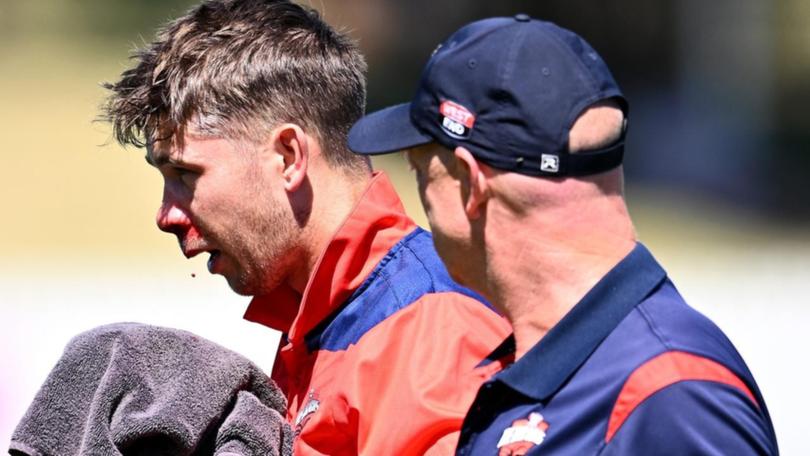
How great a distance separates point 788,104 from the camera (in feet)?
27.7

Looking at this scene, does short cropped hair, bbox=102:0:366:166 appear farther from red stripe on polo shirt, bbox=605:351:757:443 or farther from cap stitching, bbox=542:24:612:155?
red stripe on polo shirt, bbox=605:351:757:443

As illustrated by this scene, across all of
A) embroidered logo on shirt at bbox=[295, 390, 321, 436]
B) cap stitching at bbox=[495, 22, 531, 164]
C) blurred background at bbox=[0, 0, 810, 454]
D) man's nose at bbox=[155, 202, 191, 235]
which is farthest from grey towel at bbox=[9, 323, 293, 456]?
blurred background at bbox=[0, 0, 810, 454]

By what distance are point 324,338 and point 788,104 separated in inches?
257

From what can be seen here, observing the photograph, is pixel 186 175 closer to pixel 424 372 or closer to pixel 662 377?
pixel 424 372

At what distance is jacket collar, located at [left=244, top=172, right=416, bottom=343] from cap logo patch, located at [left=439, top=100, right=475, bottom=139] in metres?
0.69

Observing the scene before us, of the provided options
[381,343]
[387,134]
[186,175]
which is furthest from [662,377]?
[186,175]

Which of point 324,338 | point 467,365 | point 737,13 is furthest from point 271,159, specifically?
point 737,13

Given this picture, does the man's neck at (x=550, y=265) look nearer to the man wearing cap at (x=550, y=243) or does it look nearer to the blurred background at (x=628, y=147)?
the man wearing cap at (x=550, y=243)

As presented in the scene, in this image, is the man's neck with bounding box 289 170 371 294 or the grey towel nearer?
the grey towel

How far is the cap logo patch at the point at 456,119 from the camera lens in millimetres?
1868

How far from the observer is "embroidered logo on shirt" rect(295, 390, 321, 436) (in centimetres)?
242

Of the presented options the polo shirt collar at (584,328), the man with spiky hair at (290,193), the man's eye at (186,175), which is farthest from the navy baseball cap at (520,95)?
the man's eye at (186,175)

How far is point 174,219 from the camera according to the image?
265cm

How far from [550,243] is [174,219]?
1.05 m
